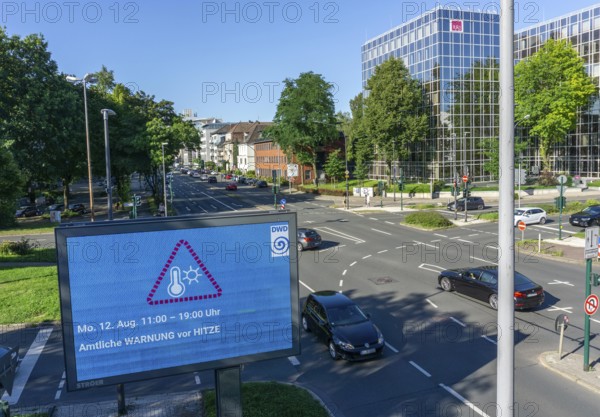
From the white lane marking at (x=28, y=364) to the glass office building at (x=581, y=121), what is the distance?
2652 inches

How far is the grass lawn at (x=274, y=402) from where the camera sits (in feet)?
36.2

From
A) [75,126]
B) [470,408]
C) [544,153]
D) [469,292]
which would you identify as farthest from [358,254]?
[544,153]

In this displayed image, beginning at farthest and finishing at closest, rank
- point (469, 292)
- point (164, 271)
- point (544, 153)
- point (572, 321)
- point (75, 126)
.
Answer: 1. point (544, 153)
2. point (75, 126)
3. point (469, 292)
4. point (572, 321)
5. point (164, 271)

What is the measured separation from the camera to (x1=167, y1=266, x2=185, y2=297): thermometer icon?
910 centimetres

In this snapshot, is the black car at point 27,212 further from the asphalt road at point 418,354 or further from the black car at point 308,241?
the asphalt road at point 418,354

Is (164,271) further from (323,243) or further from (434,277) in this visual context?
(323,243)

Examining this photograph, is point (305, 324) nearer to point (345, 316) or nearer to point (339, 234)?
point (345, 316)

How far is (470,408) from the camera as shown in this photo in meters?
11.7

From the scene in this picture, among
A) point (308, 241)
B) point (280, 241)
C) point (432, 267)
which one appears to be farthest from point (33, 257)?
point (280, 241)

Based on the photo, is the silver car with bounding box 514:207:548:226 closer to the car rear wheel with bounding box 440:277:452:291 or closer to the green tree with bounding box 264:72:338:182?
the car rear wheel with bounding box 440:277:452:291

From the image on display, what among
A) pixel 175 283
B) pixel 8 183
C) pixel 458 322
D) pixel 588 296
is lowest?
pixel 458 322

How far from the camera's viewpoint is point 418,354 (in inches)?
587

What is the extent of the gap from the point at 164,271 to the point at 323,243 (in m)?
25.6

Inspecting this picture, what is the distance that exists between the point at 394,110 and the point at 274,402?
183 ft
